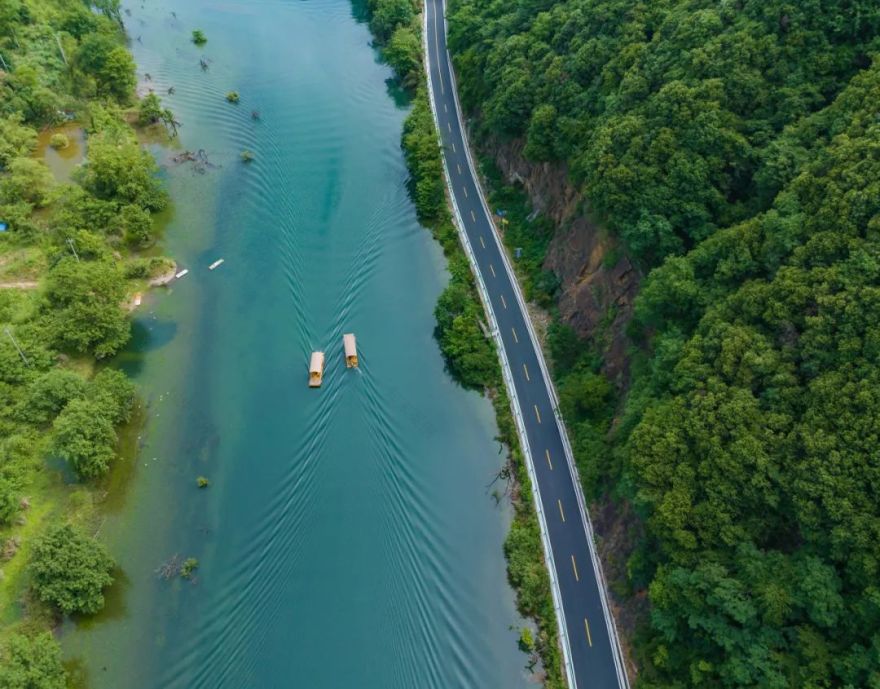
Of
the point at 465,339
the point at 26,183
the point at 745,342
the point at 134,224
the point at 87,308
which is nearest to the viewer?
the point at 745,342

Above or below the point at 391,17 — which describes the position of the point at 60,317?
below

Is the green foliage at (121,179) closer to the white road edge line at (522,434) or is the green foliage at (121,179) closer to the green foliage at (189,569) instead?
the white road edge line at (522,434)

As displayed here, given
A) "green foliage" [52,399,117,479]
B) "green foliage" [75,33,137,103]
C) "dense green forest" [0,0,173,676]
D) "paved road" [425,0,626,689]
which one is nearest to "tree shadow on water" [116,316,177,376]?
"dense green forest" [0,0,173,676]

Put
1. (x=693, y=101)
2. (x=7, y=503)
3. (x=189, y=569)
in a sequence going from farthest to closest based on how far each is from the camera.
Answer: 1. (x=693, y=101)
2. (x=7, y=503)
3. (x=189, y=569)

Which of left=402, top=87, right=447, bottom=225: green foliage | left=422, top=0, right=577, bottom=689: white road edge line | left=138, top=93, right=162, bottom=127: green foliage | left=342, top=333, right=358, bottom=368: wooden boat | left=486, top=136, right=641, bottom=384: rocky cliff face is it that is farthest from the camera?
left=138, top=93, right=162, bottom=127: green foliage

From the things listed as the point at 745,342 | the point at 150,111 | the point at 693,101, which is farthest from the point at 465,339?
the point at 150,111

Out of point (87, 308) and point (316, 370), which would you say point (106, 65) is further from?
point (316, 370)

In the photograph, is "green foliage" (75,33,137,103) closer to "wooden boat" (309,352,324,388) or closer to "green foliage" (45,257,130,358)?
"green foliage" (45,257,130,358)
